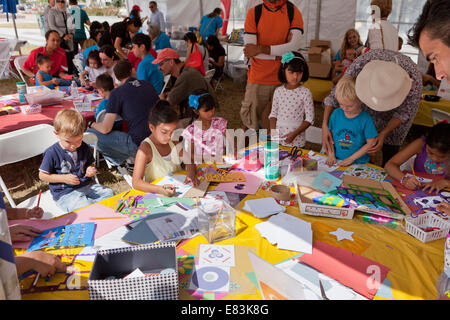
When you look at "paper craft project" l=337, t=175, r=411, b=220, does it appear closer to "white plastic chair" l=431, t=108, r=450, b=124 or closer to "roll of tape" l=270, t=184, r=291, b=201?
"roll of tape" l=270, t=184, r=291, b=201

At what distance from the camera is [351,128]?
261cm

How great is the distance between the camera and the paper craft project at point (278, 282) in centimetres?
103

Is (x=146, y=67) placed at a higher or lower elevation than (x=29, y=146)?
higher

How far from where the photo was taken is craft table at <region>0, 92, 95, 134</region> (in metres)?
3.23

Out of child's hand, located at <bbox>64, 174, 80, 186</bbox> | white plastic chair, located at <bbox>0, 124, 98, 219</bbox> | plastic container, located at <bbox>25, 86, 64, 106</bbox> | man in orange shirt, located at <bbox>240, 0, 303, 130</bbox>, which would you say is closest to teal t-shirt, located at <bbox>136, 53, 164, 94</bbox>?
plastic container, located at <bbox>25, 86, 64, 106</bbox>

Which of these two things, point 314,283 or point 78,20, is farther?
point 78,20

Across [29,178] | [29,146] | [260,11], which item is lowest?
[29,178]

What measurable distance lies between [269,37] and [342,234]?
247 cm

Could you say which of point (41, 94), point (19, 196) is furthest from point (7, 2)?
point (19, 196)

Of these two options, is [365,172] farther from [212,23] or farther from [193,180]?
[212,23]

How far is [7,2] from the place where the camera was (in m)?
7.82

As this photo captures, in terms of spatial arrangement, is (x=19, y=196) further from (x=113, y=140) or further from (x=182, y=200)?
(x=182, y=200)

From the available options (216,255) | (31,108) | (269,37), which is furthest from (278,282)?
(31,108)

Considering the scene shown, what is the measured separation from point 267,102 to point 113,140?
5.66 ft
